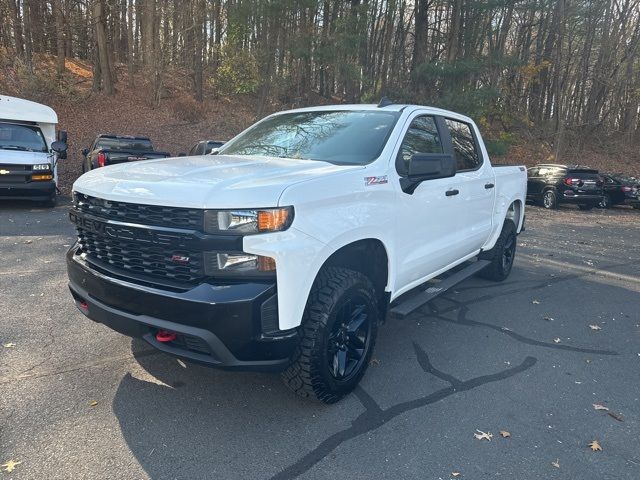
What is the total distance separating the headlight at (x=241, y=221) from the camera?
270 cm

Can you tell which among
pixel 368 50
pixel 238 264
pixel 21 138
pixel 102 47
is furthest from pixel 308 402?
pixel 368 50

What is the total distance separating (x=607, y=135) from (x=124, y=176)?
36790 mm

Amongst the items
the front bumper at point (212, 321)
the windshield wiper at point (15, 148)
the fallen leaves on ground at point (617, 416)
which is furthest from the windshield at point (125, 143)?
the fallen leaves on ground at point (617, 416)

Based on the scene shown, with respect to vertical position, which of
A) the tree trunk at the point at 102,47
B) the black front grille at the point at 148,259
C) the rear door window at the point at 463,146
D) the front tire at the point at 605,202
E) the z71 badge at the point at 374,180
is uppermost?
the tree trunk at the point at 102,47

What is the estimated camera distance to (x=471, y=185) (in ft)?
16.5

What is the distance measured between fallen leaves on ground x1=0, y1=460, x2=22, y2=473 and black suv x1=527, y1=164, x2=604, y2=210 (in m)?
18.6

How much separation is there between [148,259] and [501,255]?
4.89 meters

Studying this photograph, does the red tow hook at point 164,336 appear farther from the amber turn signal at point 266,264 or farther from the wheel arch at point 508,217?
the wheel arch at point 508,217

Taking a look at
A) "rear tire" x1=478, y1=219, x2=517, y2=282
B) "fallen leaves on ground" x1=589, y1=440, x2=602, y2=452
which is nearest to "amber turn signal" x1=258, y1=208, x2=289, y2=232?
"fallen leaves on ground" x1=589, y1=440, x2=602, y2=452

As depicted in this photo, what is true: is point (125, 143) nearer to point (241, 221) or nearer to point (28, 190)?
point (28, 190)

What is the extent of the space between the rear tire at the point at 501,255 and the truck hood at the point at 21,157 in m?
9.02

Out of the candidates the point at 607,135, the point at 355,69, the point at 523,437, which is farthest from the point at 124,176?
the point at 607,135

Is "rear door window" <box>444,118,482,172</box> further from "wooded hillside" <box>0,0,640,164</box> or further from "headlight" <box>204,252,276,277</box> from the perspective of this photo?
"wooded hillside" <box>0,0,640,164</box>

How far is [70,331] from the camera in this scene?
14.4ft
